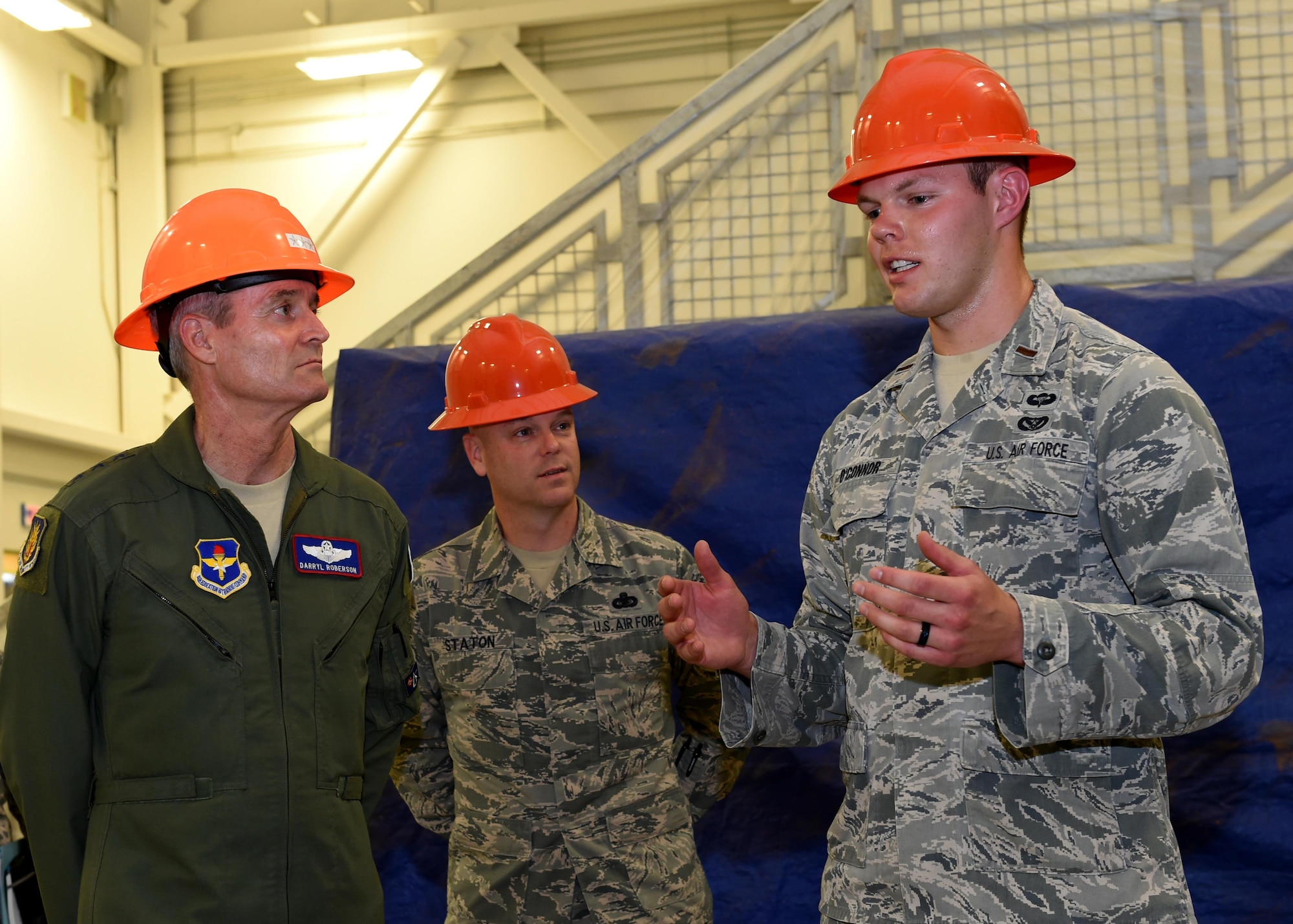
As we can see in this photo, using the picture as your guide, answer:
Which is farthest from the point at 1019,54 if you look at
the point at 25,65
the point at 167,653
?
the point at 25,65

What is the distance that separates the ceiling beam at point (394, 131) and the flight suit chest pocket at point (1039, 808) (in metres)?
8.04

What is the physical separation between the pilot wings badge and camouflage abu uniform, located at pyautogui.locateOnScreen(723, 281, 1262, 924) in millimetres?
876

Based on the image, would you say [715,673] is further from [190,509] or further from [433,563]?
[190,509]

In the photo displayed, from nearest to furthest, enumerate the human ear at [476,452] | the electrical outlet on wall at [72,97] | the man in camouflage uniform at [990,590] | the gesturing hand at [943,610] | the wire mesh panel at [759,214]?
the gesturing hand at [943,610], the man in camouflage uniform at [990,590], the human ear at [476,452], the wire mesh panel at [759,214], the electrical outlet on wall at [72,97]

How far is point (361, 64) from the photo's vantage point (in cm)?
911

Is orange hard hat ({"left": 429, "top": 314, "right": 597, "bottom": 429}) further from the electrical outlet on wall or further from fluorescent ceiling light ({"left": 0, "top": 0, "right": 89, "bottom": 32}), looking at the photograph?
the electrical outlet on wall

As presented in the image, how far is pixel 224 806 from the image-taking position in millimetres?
2266

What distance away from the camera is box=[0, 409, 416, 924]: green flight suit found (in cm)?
224

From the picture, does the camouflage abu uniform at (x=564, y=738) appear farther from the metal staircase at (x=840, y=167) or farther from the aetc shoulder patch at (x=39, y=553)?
the metal staircase at (x=840, y=167)

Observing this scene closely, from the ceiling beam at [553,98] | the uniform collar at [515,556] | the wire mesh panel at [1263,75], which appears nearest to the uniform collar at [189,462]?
the uniform collar at [515,556]

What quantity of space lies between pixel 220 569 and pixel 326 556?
0.22 m

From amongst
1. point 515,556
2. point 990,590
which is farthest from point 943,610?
point 515,556

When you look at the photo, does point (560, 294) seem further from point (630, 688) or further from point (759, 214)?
point (630, 688)

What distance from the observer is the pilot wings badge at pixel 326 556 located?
8.13ft
